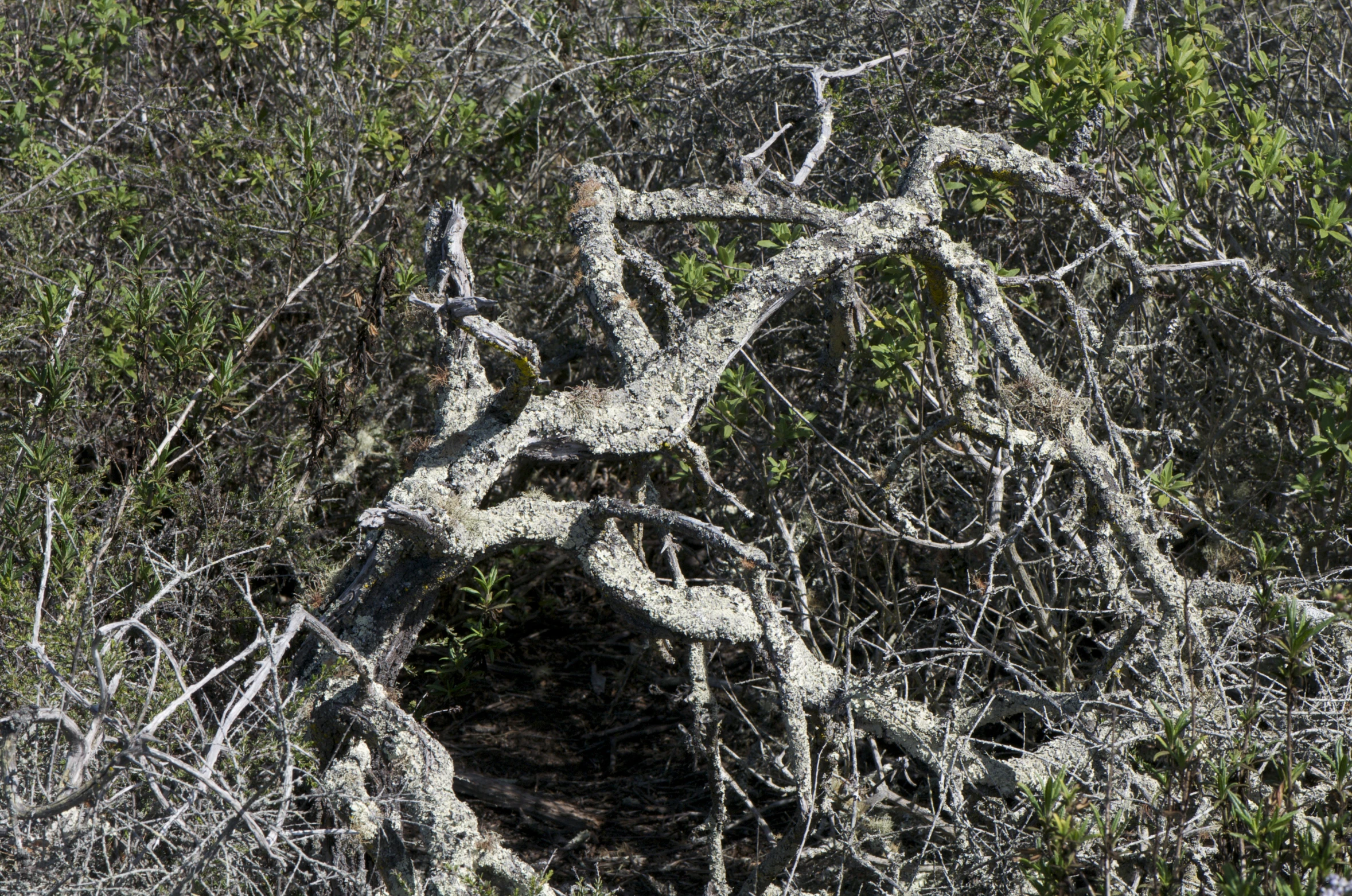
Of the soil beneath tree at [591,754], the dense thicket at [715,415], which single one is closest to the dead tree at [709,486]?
the dense thicket at [715,415]

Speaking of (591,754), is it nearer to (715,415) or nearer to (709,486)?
(715,415)

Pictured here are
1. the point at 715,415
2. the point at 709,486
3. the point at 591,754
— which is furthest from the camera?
the point at 591,754

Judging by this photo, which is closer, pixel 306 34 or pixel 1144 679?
pixel 1144 679

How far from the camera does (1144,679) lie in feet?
9.79

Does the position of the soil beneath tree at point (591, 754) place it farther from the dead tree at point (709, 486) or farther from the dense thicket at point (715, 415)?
the dead tree at point (709, 486)

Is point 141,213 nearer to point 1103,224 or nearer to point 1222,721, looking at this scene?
point 1103,224

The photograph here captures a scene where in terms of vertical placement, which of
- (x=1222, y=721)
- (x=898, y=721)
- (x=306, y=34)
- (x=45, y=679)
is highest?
(x=306, y=34)

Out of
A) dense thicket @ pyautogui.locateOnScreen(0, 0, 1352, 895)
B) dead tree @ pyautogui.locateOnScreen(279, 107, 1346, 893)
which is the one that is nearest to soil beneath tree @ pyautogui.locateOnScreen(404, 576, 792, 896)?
dense thicket @ pyautogui.locateOnScreen(0, 0, 1352, 895)

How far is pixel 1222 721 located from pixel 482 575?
2384mm

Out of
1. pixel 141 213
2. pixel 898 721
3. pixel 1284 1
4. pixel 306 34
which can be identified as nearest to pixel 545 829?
pixel 898 721

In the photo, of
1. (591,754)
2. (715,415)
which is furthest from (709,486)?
(591,754)

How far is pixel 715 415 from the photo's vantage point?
3900 mm

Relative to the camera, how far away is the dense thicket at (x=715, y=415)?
8.77ft

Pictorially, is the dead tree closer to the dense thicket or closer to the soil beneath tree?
the dense thicket
